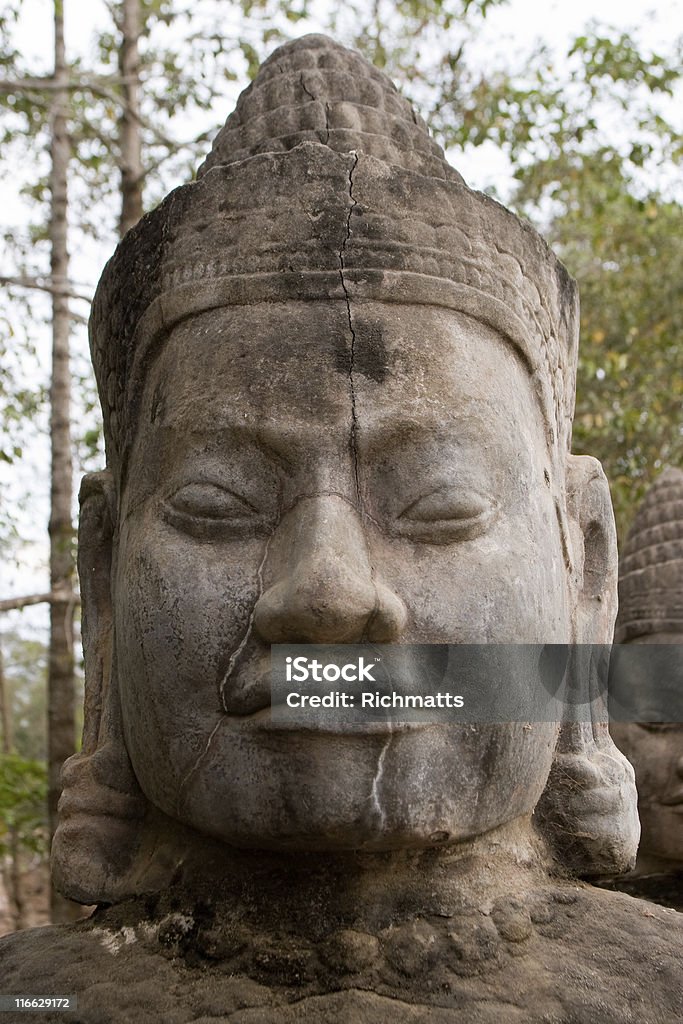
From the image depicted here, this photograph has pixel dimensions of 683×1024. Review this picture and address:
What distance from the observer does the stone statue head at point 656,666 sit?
379 centimetres

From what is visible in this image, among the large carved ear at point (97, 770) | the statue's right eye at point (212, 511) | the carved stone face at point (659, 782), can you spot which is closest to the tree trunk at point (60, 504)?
the large carved ear at point (97, 770)

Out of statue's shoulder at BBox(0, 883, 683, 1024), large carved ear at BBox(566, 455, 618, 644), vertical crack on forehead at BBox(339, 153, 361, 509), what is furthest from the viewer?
large carved ear at BBox(566, 455, 618, 644)

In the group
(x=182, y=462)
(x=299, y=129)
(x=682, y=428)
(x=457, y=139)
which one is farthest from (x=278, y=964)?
(x=682, y=428)

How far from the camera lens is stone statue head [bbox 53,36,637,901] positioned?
2178 millimetres

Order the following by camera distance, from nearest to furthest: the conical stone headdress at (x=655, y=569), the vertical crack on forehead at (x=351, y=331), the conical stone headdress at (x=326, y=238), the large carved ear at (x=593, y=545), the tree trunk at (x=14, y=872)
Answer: the vertical crack on forehead at (x=351, y=331) → the conical stone headdress at (x=326, y=238) → the large carved ear at (x=593, y=545) → the conical stone headdress at (x=655, y=569) → the tree trunk at (x=14, y=872)

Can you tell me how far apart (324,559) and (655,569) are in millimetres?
2378

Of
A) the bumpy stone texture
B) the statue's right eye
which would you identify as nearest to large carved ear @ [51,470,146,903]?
the statue's right eye

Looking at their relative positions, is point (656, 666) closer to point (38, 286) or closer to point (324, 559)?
point (324, 559)

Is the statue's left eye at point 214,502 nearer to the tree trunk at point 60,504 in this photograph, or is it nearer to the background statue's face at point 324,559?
the background statue's face at point 324,559

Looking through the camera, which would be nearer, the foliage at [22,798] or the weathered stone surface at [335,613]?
the weathered stone surface at [335,613]

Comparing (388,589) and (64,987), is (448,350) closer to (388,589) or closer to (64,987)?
(388,589)

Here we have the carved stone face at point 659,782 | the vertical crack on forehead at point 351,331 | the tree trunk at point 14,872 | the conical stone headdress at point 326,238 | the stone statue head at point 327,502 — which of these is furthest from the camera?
the tree trunk at point 14,872

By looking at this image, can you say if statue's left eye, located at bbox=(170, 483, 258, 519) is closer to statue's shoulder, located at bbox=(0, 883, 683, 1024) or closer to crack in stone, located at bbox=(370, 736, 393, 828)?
crack in stone, located at bbox=(370, 736, 393, 828)

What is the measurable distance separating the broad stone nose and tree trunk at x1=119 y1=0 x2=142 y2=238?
4.73 m
